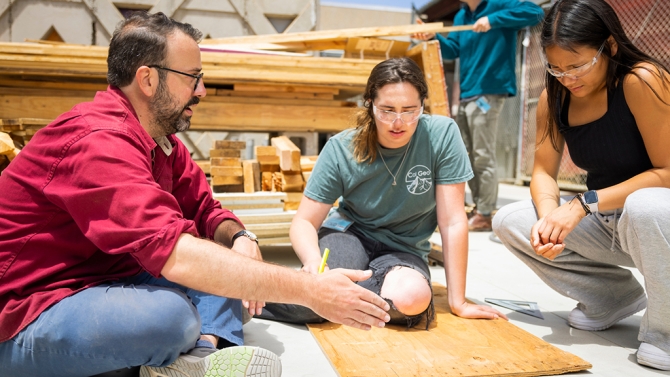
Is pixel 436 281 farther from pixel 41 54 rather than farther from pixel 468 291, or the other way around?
pixel 41 54

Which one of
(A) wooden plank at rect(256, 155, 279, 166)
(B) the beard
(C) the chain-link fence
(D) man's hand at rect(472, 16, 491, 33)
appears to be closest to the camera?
(B) the beard

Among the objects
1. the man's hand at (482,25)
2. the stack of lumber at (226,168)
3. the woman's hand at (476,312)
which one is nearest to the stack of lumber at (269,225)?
the stack of lumber at (226,168)

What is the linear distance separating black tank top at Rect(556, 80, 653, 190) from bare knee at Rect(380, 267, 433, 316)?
0.94m

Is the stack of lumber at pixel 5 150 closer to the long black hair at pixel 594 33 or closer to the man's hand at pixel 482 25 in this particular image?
the long black hair at pixel 594 33

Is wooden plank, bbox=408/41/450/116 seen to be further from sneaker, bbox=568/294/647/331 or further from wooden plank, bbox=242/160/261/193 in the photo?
sneaker, bbox=568/294/647/331

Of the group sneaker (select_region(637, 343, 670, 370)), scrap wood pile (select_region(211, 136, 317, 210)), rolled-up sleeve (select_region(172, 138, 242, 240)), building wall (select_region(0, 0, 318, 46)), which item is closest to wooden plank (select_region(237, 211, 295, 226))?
scrap wood pile (select_region(211, 136, 317, 210))

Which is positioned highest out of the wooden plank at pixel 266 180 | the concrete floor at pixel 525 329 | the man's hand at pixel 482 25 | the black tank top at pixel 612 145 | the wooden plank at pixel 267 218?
the man's hand at pixel 482 25

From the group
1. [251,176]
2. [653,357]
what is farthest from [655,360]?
[251,176]

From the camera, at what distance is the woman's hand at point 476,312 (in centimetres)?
278

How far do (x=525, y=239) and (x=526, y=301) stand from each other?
0.68 metres

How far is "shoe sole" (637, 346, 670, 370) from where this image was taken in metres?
2.22

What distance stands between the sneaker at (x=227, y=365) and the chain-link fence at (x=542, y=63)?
648 cm

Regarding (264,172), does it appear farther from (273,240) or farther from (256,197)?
(273,240)

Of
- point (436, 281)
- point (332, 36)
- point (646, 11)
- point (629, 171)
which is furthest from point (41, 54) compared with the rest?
point (646, 11)
